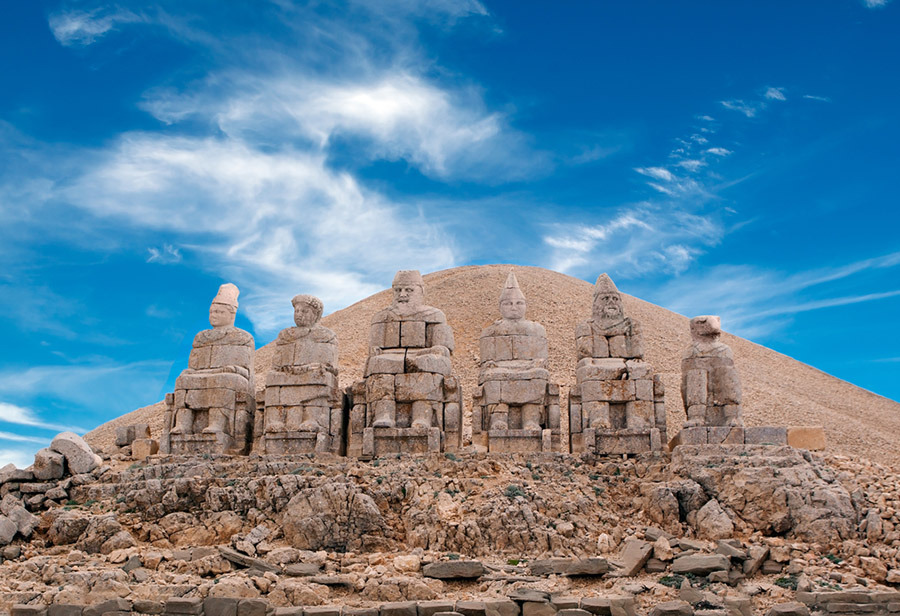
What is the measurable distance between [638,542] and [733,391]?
5214 mm

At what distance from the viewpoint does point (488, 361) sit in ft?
64.6

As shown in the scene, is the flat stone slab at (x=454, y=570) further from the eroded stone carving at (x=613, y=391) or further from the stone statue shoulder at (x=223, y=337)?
the stone statue shoulder at (x=223, y=337)

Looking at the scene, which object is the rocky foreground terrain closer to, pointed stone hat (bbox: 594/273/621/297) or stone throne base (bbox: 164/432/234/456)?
stone throne base (bbox: 164/432/234/456)

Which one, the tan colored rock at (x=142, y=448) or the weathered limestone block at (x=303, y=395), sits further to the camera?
the tan colored rock at (x=142, y=448)

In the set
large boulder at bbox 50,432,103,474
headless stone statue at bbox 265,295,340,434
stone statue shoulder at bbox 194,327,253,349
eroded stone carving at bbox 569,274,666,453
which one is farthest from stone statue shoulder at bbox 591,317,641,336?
large boulder at bbox 50,432,103,474

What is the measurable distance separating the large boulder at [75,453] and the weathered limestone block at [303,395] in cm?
305

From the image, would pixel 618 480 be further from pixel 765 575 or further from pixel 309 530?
pixel 309 530

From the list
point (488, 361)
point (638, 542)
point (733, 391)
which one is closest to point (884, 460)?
point (733, 391)

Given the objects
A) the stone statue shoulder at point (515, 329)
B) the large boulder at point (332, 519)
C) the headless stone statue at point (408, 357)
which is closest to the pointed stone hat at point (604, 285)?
the stone statue shoulder at point (515, 329)

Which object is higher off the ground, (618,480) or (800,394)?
(800,394)

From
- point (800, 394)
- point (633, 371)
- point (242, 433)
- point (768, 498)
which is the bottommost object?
point (768, 498)

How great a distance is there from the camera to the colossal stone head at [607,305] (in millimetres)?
20047

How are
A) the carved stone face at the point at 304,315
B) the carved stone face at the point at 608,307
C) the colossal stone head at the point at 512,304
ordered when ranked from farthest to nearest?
the colossal stone head at the point at 512,304 < the carved stone face at the point at 304,315 < the carved stone face at the point at 608,307

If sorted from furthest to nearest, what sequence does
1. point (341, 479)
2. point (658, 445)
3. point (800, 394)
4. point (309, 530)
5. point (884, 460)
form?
1. point (800, 394)
2. point (884, 460)
3. point (658, 445)
4. point (341, 479)
5. point (309, 530)
